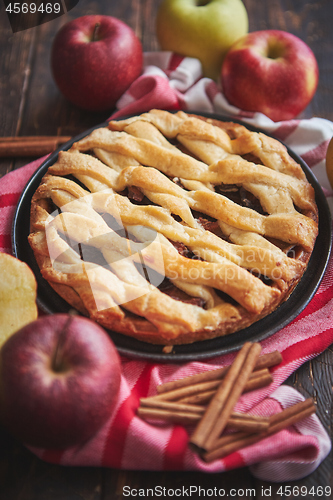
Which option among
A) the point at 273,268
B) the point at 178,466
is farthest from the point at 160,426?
the point at 273,268

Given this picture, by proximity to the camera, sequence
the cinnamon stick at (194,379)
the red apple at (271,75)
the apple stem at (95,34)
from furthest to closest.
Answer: the apple stem at (95,34)
the red apple at (271,75)
the cinnamon stick at (194,379)

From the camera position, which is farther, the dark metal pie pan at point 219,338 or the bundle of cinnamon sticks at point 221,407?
the dark metal pie pan at point 219,338

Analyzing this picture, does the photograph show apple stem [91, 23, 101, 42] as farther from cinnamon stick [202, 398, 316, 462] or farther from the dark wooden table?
cinnamon stick [202, 398, 316, 462]

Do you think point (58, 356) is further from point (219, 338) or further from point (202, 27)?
point (202, 27)

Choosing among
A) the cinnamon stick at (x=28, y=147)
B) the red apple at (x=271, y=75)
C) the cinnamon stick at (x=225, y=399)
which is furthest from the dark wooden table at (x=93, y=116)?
the red apple at (x=271, y=75)

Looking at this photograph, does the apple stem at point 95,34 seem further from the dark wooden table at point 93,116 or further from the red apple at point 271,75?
the red apple at point 271,75

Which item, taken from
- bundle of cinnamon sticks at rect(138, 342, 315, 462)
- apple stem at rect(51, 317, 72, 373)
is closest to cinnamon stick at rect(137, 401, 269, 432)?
bundle of cinnamon sticks at rect(138, 342, 315, 462)

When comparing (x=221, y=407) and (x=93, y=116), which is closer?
(x=221, y=407)

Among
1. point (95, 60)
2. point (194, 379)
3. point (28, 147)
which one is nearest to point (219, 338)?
point (194, 379)

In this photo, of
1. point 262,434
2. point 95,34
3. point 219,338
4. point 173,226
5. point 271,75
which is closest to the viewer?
point 262,434
